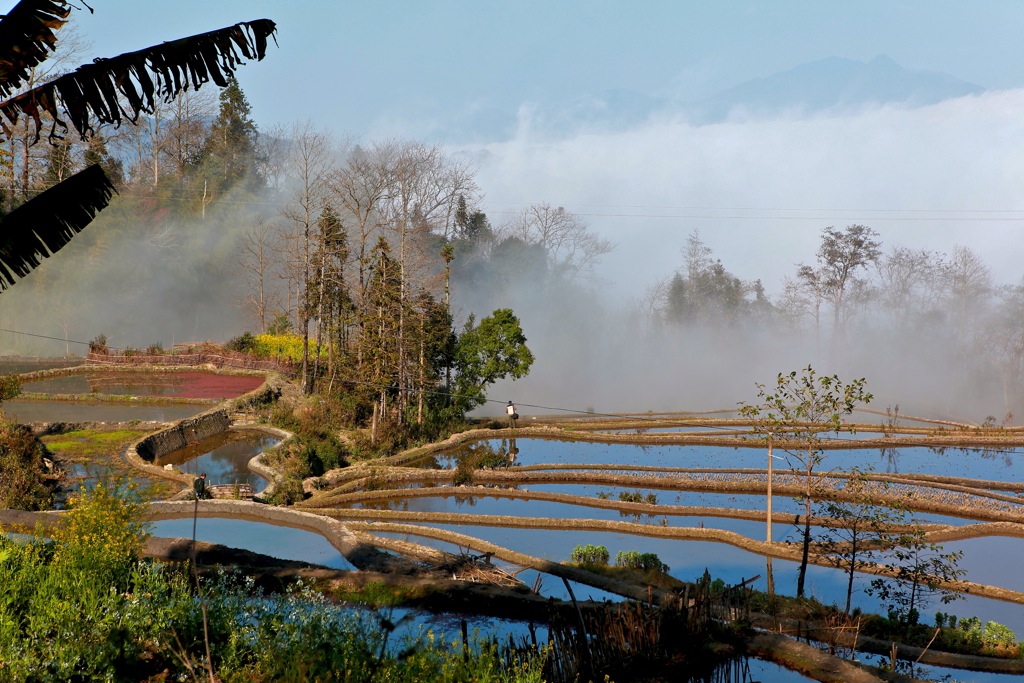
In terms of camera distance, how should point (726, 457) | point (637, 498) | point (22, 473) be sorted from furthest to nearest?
point (726, 457)
point (637, 498)
point (22, 473)

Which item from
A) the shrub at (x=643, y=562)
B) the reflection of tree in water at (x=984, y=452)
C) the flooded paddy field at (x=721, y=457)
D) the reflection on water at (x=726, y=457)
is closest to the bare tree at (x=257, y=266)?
the flooded paddy field at (x=721, y=457)

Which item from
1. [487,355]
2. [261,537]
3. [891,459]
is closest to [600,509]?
[261,537]

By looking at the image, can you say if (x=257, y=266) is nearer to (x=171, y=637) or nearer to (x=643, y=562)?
(x=643, y=562)

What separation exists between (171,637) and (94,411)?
98.1 feet

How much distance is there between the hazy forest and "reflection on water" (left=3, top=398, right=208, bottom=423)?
445 inches

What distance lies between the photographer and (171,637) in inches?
277

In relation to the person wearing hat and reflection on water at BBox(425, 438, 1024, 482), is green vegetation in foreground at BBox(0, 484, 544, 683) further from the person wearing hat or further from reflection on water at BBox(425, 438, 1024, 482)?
reflection on water at BBox(425, 438, 1024, 482)

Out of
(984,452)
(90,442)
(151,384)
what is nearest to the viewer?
(90,442)

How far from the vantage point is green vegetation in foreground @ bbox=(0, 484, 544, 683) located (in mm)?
6188

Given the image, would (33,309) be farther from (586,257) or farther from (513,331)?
(586,257)

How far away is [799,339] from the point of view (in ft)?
259

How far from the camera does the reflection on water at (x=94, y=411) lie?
31031 mm

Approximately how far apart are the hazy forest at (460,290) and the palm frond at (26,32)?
1456 inches

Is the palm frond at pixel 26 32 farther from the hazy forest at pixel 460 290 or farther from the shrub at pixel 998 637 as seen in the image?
the hazy forest at pixel 460 290
